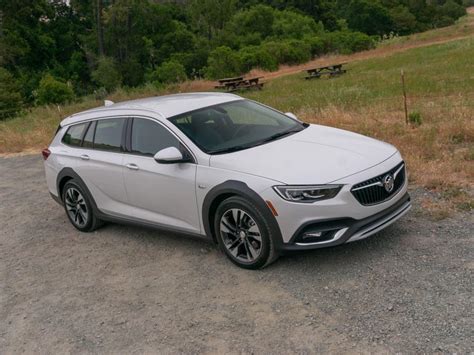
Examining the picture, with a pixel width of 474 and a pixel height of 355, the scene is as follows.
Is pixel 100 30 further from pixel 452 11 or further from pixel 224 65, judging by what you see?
pixel 452 11

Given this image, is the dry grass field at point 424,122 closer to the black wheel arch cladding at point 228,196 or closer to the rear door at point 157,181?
the black wheel arch cladding at point 228,196

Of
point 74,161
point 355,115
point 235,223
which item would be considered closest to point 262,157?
point 235,223

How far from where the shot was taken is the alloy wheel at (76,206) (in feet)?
21.4

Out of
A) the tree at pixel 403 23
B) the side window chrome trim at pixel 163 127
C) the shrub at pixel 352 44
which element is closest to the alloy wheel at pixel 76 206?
the side window chrome trim at pixel 163 127

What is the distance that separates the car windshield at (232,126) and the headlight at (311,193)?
0.97 meters

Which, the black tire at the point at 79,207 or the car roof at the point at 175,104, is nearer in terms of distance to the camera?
the car roof at the point at 175,104

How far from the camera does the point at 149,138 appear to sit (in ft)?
18.3

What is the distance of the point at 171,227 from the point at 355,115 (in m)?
6.67

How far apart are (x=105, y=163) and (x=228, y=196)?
1894mm

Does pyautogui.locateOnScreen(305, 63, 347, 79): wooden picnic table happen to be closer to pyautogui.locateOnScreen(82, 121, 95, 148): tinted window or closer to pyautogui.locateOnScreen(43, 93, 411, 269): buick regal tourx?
pyautogui.locateOnScreen(43, 93, 411, 269): buick regal tourx

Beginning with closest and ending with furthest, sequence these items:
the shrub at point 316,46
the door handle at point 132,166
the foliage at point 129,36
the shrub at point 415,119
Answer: the door handle at point 132,166
the shrub at point 415,119
the shrub at point 316,46
the foliage at point 129,36

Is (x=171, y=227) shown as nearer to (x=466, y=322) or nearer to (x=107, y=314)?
(x=107, y=314)

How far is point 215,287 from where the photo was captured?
4.64 m

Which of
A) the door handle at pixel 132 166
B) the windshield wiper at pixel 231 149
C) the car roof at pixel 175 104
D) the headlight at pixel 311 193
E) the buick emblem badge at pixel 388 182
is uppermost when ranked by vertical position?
the car roof at pixel 175 104
